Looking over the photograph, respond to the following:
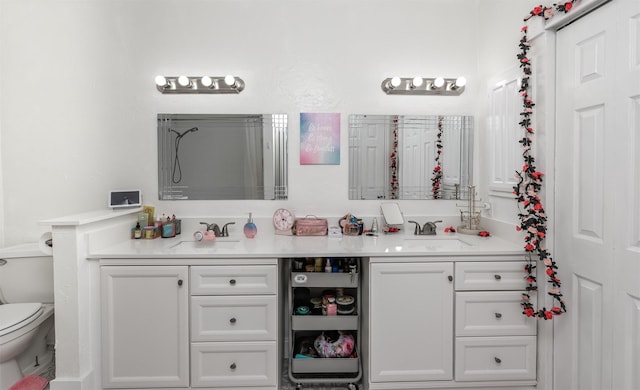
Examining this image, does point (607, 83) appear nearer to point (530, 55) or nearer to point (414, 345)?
point (530, 55)

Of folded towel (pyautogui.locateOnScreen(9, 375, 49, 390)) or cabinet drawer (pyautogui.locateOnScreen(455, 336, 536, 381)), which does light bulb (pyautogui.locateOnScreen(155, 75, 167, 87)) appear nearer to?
folded towel (pyautogui.locateOnScreen(9, 375, 49, 390))

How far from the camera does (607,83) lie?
140 cm

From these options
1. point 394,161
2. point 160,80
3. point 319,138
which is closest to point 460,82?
point 394,161

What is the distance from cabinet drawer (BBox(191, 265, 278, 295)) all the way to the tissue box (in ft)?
1.72

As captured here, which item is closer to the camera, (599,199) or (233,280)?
(599,199)

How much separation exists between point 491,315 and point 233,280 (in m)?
1.45

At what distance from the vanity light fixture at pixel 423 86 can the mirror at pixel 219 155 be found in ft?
2.70

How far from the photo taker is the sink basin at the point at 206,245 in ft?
6.24

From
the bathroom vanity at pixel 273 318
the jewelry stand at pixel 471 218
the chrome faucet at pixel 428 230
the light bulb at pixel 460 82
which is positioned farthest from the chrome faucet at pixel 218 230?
the light bulb at pixel 460 82

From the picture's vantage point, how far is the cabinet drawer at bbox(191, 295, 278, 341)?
68.1 inches

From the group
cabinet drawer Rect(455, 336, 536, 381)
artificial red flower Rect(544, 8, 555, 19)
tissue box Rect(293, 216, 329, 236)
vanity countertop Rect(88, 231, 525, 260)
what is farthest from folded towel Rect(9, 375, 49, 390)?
artificial red flower Rect(544, 8, 555, 19)

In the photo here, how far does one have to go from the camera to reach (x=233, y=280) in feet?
5.70

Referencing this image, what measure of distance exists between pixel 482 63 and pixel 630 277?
167cm

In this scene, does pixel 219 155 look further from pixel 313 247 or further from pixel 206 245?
pixel 313 247
